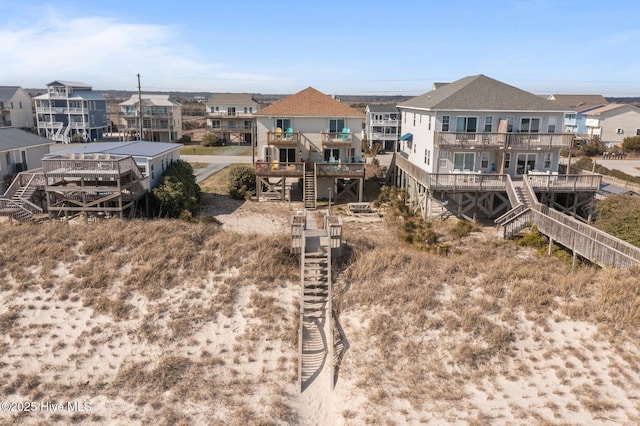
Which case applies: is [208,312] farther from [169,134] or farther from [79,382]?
[169,134]

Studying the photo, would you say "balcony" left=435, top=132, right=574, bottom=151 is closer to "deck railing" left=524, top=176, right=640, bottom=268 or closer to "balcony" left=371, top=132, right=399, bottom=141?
"deck railing" left=524, top=176, right=640, bottom=268

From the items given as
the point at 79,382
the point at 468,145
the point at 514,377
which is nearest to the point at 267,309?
the point at 79,382

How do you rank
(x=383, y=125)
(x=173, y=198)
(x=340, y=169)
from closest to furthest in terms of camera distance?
1. (x=173, y=198)
2. (x=340, y=169)
3. (x=383, y=125)

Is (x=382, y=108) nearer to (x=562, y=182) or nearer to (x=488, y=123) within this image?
(x=488, y=123)

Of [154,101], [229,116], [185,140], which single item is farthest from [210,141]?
[154,101]

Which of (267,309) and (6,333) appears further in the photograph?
(267,309)

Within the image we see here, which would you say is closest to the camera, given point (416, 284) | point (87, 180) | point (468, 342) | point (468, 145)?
point (468, 342)

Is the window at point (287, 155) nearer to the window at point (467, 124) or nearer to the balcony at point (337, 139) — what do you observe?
the balcony at point (337, 139)
